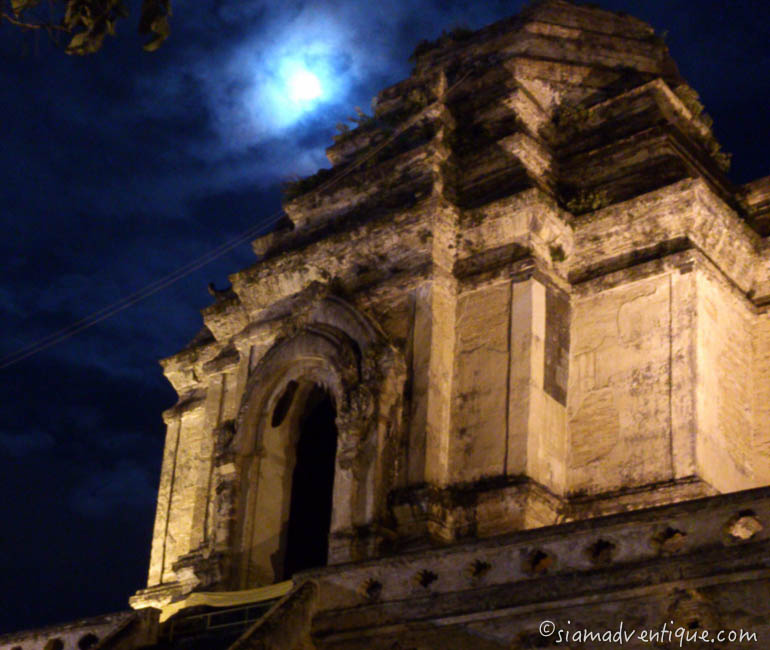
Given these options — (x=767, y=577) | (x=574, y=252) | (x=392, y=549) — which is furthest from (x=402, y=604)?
(x=574, y=252)

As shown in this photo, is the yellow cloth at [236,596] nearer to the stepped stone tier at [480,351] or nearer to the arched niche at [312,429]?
the stepped stone tier at [480,351]

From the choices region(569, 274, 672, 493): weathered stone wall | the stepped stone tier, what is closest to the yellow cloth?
the stepped stone tier

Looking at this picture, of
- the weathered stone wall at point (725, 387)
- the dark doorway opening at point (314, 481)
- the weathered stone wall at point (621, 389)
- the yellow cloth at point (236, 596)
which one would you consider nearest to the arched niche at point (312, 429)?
the dark doorway opening at point (314, 481)

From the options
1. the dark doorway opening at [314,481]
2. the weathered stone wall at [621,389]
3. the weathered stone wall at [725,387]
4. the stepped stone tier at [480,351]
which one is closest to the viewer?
the stepped stone tier at [480,351]

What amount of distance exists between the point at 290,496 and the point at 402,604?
5.20 meters

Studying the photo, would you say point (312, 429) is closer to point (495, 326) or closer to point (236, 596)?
point (236, 596)

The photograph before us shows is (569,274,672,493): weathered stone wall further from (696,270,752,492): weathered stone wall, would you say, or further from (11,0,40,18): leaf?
(11,0,40,18): leaf

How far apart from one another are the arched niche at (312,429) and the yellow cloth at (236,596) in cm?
75

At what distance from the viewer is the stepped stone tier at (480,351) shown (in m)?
14.1

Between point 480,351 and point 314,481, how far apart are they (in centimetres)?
335

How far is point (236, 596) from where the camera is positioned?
14.9m

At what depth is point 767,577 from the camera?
32.9ft

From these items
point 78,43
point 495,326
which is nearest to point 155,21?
point 78,43

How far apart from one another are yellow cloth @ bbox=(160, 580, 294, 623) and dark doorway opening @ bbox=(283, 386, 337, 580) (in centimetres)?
185
